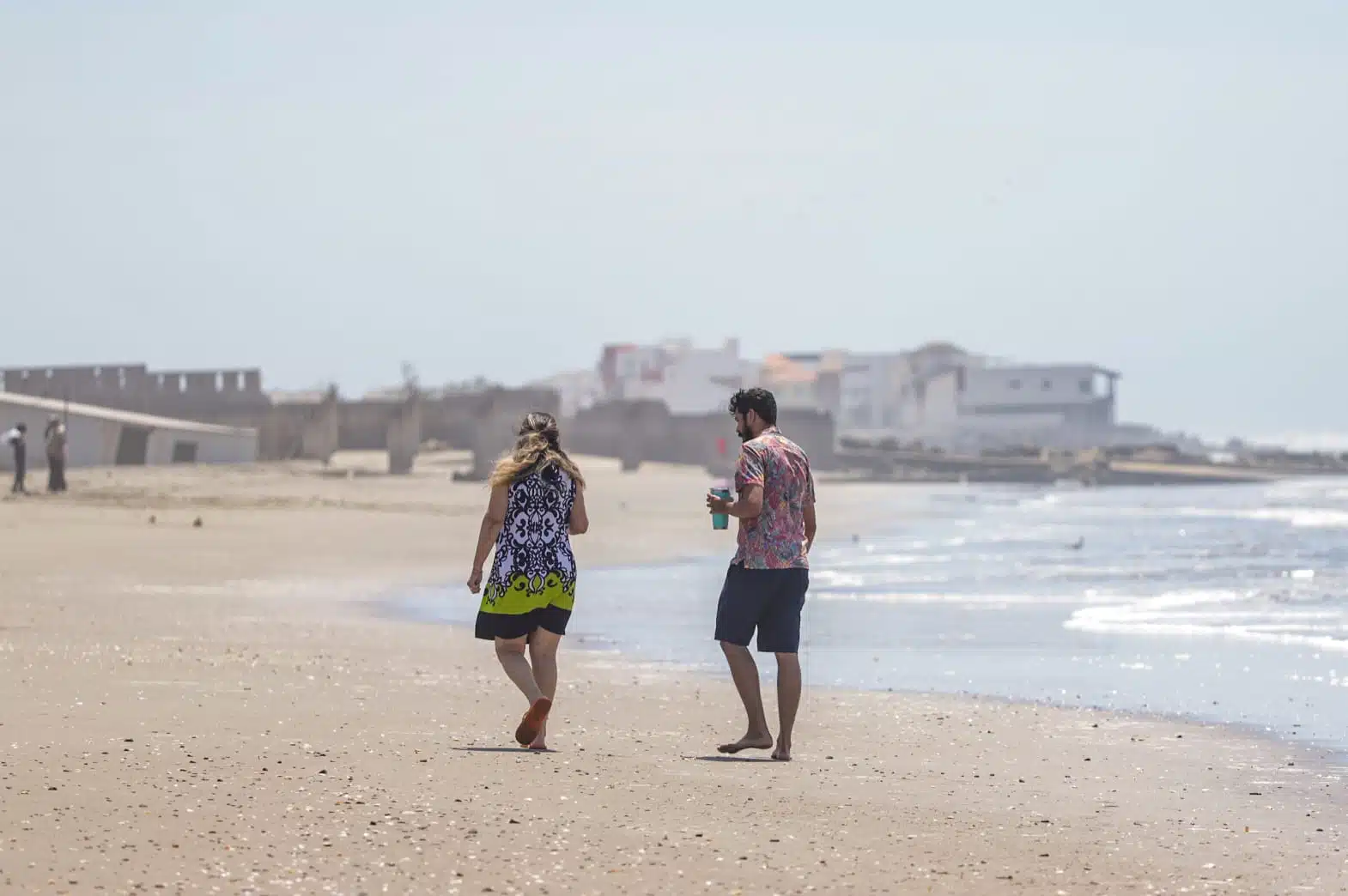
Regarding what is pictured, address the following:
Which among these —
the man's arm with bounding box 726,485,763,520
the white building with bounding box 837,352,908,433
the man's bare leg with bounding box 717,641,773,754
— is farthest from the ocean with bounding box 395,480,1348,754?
the white building with bounding box 837,352,908,433

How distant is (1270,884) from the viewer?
Result: 5184 millimetres

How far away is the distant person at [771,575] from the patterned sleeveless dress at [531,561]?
2.00 feet

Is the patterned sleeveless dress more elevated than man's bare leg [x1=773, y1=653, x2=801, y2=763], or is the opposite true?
the patterned sleeveless dress

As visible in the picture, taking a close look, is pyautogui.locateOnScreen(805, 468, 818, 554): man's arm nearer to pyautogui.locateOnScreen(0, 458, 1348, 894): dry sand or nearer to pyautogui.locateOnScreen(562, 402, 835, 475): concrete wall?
pyautogui.locateOnScreen(0, 458, 1348, 894): dry sand

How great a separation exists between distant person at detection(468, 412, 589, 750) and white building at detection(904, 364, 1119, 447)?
10459 centimetres

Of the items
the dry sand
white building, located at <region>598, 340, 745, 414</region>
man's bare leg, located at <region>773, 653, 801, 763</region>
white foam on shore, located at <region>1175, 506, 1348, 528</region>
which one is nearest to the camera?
the dry sand

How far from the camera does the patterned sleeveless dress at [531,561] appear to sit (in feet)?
24.0

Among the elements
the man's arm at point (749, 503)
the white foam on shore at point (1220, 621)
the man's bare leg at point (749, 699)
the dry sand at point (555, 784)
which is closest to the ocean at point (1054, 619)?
the white foam on shore at point (1220, 621)

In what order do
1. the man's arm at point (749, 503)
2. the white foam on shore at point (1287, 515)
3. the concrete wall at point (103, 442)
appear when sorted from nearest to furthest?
1. the man's arm at point (749, 503)
2. the white foam on shore at point (1287, 515)
3. the concrete wall at point (103, 442)

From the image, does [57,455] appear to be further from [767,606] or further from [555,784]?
[555,784]

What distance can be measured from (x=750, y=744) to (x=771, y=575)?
672mm

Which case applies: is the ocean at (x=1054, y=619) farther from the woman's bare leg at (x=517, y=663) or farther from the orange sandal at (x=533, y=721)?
the orange sandal at (x=533, y=721)

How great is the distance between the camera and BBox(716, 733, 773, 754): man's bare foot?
7.40 meters

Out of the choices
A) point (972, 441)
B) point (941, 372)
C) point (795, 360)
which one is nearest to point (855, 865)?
point (972, 441)
